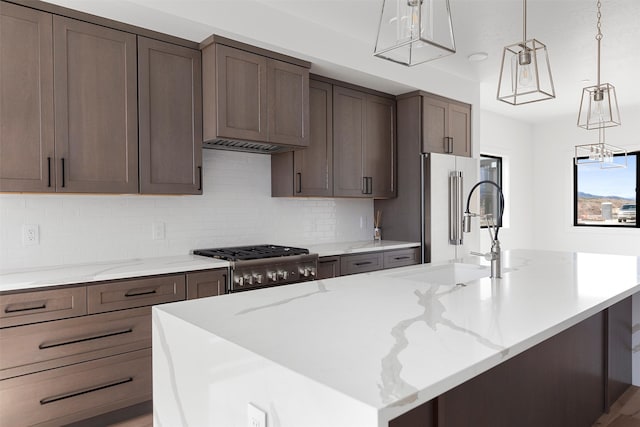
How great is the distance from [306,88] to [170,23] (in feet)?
3.67

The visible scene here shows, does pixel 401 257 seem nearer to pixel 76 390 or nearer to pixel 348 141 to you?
pixel 348 141

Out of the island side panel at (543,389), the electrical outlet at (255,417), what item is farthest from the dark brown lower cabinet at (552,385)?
the electrical outlet at (255,417)

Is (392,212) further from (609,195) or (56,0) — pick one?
(609,195)

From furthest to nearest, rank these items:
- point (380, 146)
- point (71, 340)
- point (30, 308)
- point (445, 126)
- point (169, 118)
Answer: point (445, 126)
point (380, 146)
point (169, 118)
point (71, 340)
point (30, 308)

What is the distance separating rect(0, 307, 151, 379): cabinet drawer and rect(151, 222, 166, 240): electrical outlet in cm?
78

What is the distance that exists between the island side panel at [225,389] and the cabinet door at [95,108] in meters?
1.52

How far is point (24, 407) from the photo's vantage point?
2.19 meters

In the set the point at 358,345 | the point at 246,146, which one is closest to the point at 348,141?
the point at 246,146

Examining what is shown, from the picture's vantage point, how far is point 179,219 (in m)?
3.33

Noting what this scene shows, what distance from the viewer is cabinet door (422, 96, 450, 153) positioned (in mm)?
4430

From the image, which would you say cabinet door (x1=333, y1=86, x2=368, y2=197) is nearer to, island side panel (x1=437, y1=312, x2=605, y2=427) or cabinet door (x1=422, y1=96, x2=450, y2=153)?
cabinet door (x1=422, y1=96, x2=450, y2=153)

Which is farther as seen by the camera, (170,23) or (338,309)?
(170,23)

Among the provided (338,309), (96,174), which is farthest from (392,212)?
(338,309)

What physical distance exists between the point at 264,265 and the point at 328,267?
703mm
